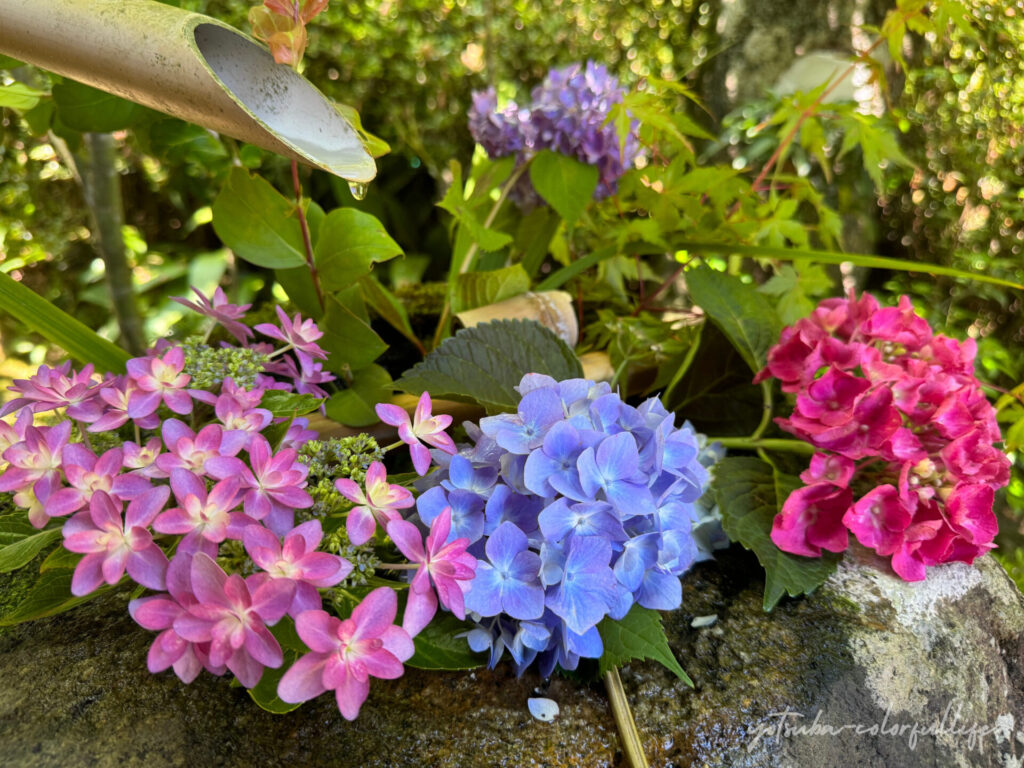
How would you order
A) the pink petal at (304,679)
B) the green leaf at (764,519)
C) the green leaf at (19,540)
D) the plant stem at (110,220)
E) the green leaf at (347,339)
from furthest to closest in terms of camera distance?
the plant stem at (110,220), the green leaf at (347,339), the green leaf at (764,519), the green leaf at (19,540), the pink petal at (304,679)

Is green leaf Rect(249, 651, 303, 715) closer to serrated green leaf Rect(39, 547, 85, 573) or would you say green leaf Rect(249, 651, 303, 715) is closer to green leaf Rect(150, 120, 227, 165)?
serrated green leaf Rect(39, 547, 85, 573)

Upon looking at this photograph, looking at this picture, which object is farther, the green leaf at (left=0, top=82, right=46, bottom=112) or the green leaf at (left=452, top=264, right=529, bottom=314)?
the green leaf at (left=452, top=264, right=529, bottom=314)

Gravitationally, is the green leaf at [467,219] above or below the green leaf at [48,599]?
above

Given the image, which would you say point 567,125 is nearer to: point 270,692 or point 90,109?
point 90,109

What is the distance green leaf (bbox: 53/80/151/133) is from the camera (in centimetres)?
77

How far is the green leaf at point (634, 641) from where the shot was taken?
485 millimetres

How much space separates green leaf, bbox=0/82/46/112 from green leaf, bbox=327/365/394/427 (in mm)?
463

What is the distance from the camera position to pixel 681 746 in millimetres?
496

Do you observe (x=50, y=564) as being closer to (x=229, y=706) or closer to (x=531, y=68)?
(x=229, y=706)

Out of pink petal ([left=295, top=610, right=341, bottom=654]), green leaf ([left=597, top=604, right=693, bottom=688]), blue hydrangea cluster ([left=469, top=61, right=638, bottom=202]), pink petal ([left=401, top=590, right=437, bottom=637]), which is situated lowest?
green leaf ([left=597, top=604, right=693, bottom=688])

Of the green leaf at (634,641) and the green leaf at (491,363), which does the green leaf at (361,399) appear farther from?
the green leaf at (634,641)

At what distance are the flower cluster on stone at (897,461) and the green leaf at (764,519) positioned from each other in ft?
0.05

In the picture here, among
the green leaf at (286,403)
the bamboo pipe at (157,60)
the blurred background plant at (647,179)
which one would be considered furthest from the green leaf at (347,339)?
the bamboo pipe at (157,60)

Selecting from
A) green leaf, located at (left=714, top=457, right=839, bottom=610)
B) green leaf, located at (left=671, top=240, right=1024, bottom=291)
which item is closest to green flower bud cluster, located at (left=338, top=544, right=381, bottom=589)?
green leaf, located at (left=714, top=457, right=839, bottom=610)
